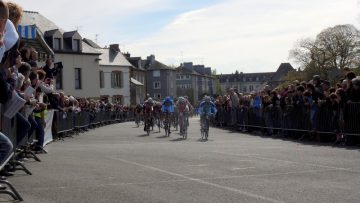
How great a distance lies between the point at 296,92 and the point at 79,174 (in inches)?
518

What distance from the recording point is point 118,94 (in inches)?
3324

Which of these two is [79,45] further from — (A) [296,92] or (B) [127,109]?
(A) [296,92]

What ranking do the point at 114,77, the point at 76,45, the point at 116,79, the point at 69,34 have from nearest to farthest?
1. the point at 69,34
2. the point at 76,45
3. the point at 114,77
4. the point at 116,79

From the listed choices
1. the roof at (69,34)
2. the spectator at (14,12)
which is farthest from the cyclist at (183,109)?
the roof at (69,34)

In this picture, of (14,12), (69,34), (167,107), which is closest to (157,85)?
(69,34)

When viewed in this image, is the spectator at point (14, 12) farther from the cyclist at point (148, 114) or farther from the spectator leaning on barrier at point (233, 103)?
the spectator leaning on barrier at point (233, 103)

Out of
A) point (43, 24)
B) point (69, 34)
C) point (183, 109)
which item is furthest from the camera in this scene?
point (69, 34)

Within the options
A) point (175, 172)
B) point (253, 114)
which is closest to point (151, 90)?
point (253, 114)

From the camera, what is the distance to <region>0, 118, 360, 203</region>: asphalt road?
7895 mm

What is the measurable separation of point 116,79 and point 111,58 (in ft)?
12.1

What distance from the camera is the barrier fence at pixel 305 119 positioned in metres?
17.7

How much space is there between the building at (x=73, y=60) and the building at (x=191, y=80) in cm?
8598

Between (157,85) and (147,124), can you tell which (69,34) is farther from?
(157,85)

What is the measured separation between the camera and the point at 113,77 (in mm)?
83188
